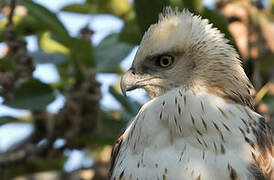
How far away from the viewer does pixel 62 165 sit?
6.49m

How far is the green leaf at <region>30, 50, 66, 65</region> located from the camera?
614 centimetres

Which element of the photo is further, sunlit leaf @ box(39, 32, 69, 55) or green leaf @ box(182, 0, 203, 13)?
sunlit leaf @ box(39, 32, 69, 55)

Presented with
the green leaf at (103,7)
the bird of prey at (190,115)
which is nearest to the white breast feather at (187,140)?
the bird of prey at (190,115)

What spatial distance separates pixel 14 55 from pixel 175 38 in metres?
1.26

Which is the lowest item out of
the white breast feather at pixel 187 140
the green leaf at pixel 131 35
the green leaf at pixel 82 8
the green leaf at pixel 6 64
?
the white breast feather at pixel 187 140

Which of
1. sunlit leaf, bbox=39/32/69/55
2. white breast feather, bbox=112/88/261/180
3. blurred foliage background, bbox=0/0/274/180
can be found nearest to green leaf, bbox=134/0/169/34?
blurred foliage background, bbox=0/0/274/180

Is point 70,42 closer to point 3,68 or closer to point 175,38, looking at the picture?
point 3,68

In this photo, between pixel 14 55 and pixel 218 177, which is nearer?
pixel 218 177

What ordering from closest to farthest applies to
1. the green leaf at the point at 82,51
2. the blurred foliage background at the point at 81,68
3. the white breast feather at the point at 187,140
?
1. the white breast feather at the point at 187,140
2. the blurred foliage background at the point at 81,68
3. the green leaf at the point at 82,51

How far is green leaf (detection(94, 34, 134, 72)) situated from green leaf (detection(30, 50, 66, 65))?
328 mm

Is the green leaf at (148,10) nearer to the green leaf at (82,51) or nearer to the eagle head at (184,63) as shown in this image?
the eagle head at (184,63)

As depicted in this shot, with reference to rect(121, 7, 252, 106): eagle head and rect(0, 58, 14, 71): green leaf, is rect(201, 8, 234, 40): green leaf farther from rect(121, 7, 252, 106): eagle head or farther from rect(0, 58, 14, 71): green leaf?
rect(0, 58, 14, 71): green leaf

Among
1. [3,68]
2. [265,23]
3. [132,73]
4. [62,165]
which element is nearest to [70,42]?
[3,68]

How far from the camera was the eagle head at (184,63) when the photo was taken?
4.84 metres
